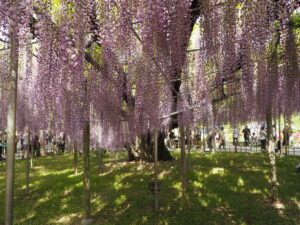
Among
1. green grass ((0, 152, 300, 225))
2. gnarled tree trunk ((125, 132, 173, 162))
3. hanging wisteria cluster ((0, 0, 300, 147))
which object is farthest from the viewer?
gnarled tree trunk ((125, 132, 173, 162))

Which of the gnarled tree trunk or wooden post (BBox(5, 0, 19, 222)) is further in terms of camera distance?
the gnarled tree trunk

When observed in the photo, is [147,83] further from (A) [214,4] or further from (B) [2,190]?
(B) [2,190]

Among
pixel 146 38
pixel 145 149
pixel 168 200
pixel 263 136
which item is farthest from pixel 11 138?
pixel 263 136

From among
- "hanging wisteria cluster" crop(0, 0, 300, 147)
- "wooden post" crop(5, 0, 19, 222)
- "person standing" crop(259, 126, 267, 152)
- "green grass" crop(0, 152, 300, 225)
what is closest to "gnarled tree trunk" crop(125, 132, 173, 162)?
"green grass" crop(0, 152, 300, 225)

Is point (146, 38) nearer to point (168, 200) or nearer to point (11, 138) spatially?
point (11, 138)

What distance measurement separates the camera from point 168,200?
17.0 feet

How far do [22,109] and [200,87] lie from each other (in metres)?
5.30

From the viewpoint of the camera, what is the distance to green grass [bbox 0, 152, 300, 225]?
430 centimetres

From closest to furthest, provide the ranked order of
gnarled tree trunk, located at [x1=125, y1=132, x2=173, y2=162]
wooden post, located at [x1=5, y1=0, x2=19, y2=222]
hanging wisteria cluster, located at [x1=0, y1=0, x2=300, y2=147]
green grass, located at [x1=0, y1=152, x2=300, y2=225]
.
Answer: wooden post, located at [x1=5, y1=0, x2=19, y2=222] → hanging wisteria cluster, located at [x1=0, y1=0, x2=300, y2=147] → green grass, located at [x1=0, y1=152, x2=300, y2=225] → gnarled tree trunk, located at [x1=125, y1=132, x2=173, y2=162]

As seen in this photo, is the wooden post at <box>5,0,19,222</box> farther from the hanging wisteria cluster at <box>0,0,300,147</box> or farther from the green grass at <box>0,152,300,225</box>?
the green grass at <box>0,152,300,225</box>

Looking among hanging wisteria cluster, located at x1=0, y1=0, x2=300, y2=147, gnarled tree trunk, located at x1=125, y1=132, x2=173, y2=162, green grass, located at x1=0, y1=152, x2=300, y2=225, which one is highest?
hanging wisteria cluster, located at x1=0, y1=0, x2=300, y2=147

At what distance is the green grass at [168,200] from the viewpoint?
14.1 feet

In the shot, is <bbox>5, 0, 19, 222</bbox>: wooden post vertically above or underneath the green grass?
above

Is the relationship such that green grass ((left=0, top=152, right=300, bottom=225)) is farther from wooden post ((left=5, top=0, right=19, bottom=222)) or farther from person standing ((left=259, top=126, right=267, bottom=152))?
person standing ((left=259, top=126, right=267, bottom=152))
